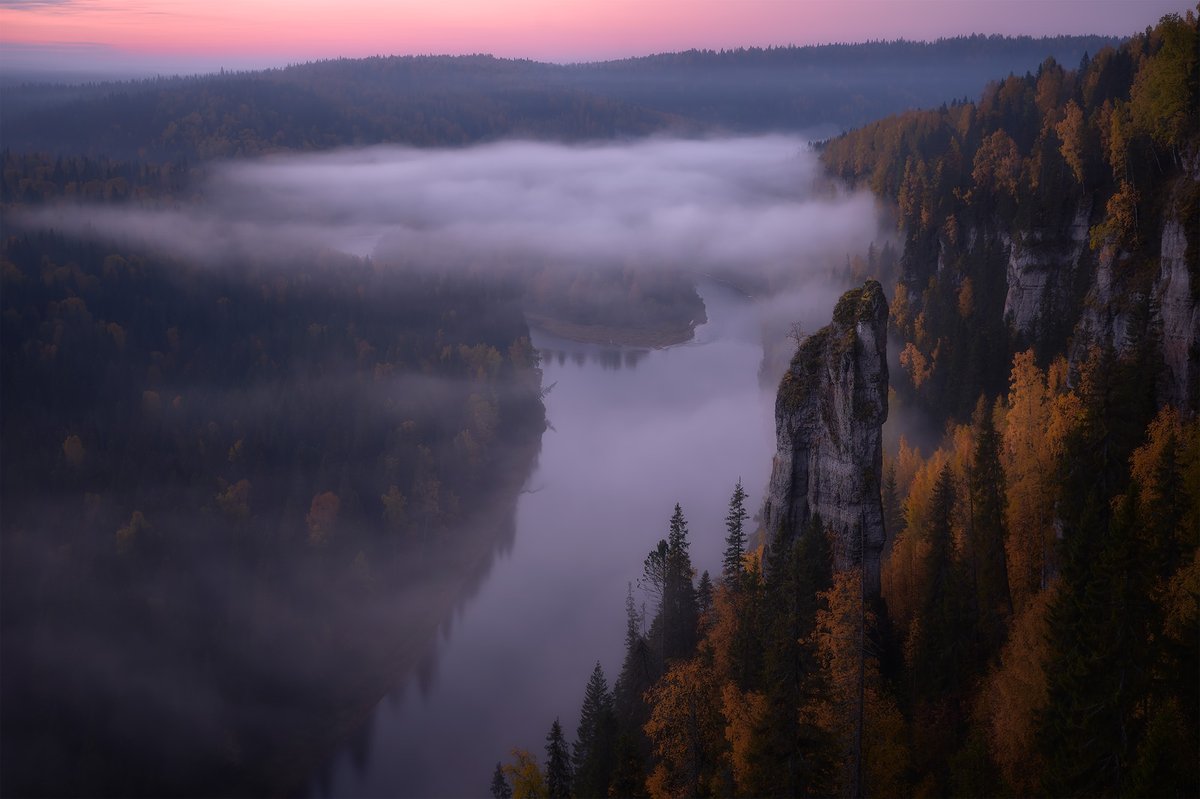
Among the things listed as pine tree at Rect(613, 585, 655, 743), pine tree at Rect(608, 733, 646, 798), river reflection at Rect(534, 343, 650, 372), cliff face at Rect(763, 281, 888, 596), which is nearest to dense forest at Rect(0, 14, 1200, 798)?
pine tree at Rect(608, 733, 646, 798)

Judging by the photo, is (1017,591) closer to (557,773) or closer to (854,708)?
(854,708)

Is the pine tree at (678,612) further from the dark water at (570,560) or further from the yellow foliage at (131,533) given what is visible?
the yellow foliage at (131,533)

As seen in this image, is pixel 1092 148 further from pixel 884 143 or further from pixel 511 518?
pixel 884 143

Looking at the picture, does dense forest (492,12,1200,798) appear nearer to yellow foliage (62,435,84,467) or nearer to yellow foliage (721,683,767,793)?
yellow foliage (721,683,767,793)

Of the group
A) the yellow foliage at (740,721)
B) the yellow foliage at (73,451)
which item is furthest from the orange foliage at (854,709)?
the yellow foliage at (73,451)

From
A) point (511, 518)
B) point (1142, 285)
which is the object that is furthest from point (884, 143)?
point (1142, 285)
